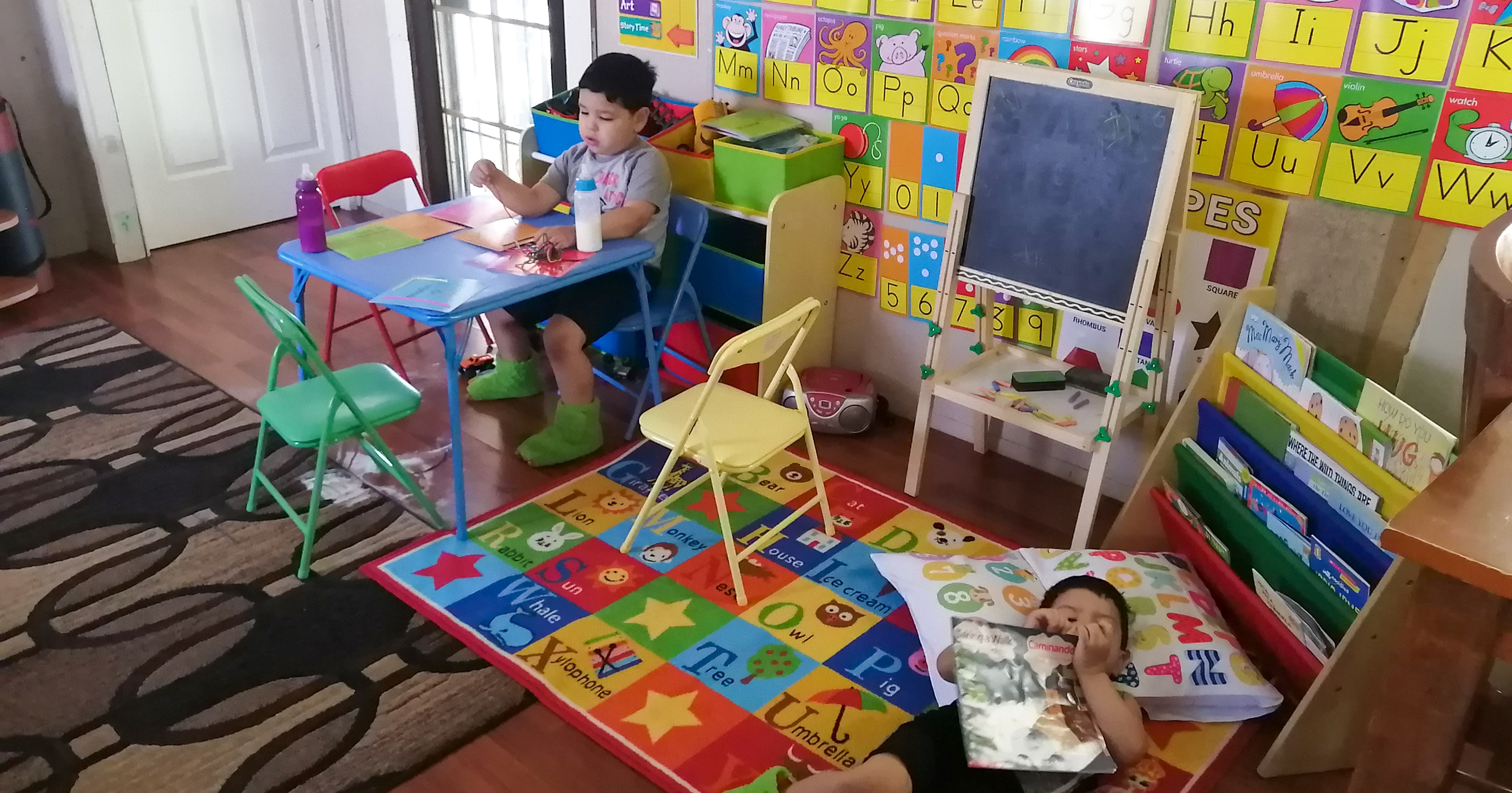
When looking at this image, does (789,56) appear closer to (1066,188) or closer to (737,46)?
(737,46)

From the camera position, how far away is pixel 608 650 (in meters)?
2.21

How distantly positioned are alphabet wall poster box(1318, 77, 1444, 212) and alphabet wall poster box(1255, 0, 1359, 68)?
0.22 ft

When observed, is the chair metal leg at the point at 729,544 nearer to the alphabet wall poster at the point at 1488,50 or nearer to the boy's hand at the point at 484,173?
the boy's hand at the point at 484,173

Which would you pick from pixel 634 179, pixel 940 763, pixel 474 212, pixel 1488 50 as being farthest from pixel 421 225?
pixel 1488 50

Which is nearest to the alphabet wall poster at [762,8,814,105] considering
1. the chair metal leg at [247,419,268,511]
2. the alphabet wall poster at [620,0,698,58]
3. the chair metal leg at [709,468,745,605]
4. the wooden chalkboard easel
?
the alphabet wall poster at [620,0,698,58]

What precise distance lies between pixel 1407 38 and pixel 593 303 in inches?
76.0

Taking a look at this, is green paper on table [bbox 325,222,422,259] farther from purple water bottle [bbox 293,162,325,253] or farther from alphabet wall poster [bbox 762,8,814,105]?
alphabet wall poster [bbox 762,8,814,105]

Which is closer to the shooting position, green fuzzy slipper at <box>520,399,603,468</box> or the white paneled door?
green fuzzy slipper at <box>520,399,603,468</box>

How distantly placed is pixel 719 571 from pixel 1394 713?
5.42 ft

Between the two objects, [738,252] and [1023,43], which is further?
[738,252]

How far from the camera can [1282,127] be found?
90.0 inches

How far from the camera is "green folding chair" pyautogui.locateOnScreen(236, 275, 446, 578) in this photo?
7.38 feet

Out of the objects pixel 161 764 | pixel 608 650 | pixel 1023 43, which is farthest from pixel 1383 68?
pixel 161 764

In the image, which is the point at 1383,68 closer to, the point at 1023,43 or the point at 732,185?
the point at 1023,43
